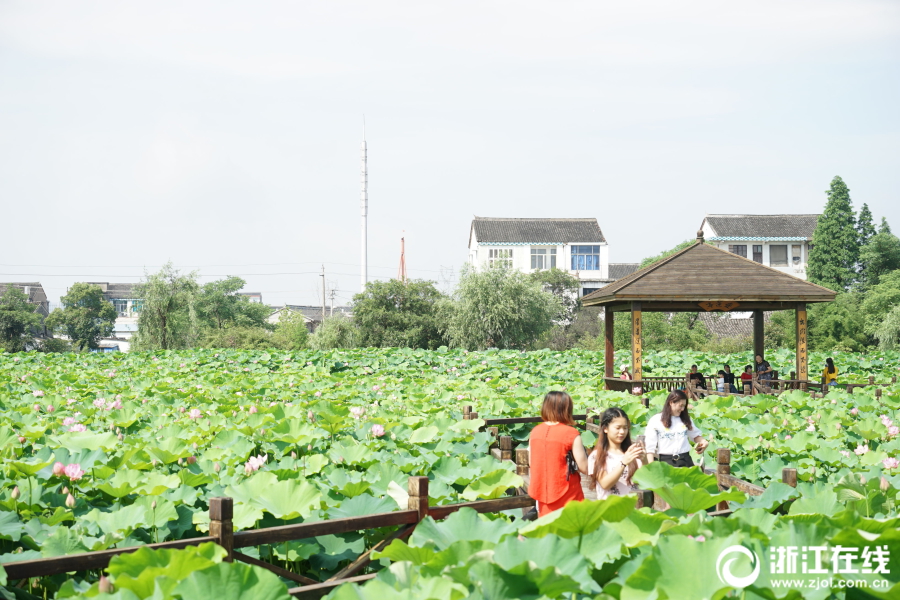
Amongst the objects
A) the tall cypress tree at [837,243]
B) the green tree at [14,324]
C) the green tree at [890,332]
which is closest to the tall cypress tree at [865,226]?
the tall cypress tree at [837,243]

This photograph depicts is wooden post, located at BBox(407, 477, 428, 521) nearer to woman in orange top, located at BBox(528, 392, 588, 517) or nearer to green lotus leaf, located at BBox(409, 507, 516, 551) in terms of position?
woman in orange top, located at BBox(528, 392, 588, 517)

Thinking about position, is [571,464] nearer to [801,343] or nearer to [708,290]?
[708,290]

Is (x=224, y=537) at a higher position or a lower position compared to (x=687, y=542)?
lower

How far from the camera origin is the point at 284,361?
18.3 metres

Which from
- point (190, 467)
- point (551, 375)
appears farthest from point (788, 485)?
point (551, 375)

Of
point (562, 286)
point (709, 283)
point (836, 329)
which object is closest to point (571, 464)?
point (709, 283)

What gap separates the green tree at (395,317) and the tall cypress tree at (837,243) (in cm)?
1873

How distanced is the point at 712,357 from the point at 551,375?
6.96 m

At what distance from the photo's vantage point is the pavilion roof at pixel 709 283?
478 inches

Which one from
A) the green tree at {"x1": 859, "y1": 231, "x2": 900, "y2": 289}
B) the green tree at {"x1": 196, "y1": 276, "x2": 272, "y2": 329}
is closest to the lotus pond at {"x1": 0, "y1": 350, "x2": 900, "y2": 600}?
the green tree at {"x1": 859, "y1": 231, "x2": 900, "y2": 289}

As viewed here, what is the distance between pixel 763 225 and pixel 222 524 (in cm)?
4184

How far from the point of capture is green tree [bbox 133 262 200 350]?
29328 mm

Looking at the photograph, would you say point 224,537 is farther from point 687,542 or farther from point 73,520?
point 687,542

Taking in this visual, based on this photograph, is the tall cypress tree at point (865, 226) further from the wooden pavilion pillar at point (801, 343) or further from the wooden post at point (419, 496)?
the wooden post at point (419, 496)
